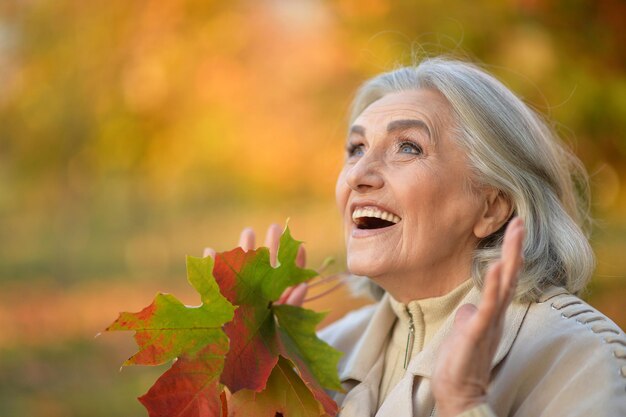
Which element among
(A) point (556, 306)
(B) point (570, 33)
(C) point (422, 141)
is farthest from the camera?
(B) point (570, 33)

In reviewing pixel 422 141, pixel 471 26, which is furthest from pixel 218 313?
pixel 471 26

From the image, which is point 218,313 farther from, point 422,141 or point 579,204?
point 579,204

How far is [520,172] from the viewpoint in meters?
1.89

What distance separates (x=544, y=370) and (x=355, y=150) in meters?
0.76

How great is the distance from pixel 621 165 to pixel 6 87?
299 cm

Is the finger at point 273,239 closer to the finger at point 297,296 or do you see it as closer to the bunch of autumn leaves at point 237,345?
the finger at point 297,296

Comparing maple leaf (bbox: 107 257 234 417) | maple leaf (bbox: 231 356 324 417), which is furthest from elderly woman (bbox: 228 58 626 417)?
maple leaf (bbox: 107 257 234 417)

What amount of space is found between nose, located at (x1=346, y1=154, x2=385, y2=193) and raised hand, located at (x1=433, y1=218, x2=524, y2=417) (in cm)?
Answer: 51

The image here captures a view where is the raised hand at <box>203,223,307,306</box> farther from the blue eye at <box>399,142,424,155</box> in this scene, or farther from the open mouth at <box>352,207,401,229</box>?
the blue eye at <box>399,142,424,155</box>

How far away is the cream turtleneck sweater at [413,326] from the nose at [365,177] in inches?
12.0

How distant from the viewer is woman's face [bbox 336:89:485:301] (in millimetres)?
1806

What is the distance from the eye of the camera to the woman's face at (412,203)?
181 centimetres

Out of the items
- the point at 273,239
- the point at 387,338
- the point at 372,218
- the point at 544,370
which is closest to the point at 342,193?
the point at 372,218

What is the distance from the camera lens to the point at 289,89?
4094 millimetres
